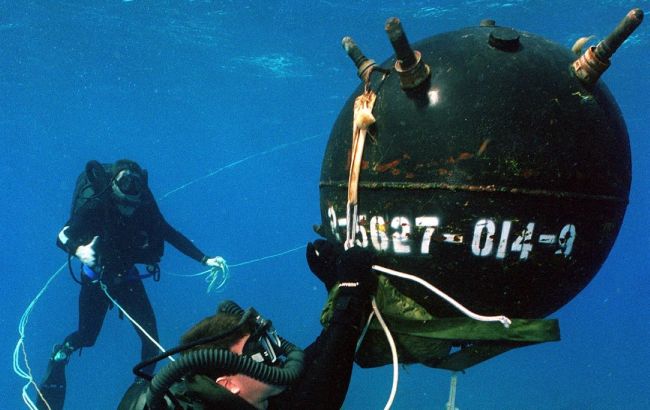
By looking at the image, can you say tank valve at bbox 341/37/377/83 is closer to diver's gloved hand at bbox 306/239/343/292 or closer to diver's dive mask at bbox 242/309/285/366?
diver's gloved hand at bbox 306/239/343/292

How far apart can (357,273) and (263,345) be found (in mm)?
1074

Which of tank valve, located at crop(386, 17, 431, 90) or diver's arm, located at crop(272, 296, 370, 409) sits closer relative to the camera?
tank valve, located at crop(386, 17, 431, 90)

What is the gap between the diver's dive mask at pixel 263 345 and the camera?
3.21 metres

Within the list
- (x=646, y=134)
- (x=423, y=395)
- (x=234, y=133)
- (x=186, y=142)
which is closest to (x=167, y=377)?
(x=423, y=395)

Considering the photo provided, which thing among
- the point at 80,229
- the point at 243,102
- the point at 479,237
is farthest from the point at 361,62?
the point at 243,102

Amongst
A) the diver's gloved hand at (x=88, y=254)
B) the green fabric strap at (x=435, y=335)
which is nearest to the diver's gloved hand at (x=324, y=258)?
the green fabric strap at (x=435, y=335)

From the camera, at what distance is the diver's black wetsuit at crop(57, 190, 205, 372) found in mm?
8609

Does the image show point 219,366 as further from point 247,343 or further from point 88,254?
point 88,254

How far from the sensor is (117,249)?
898 cm

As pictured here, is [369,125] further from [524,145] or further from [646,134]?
[646,134]

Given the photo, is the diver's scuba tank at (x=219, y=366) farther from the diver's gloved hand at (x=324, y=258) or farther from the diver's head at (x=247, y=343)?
the diver's gloved hand at (x=324, y=258)

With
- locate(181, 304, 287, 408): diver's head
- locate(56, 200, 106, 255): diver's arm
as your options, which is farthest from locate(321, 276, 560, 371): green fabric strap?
locate(56, 200, 106, 255): diver's arm

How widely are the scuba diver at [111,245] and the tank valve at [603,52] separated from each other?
25.7 feet

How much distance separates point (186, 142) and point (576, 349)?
44.0 meters
